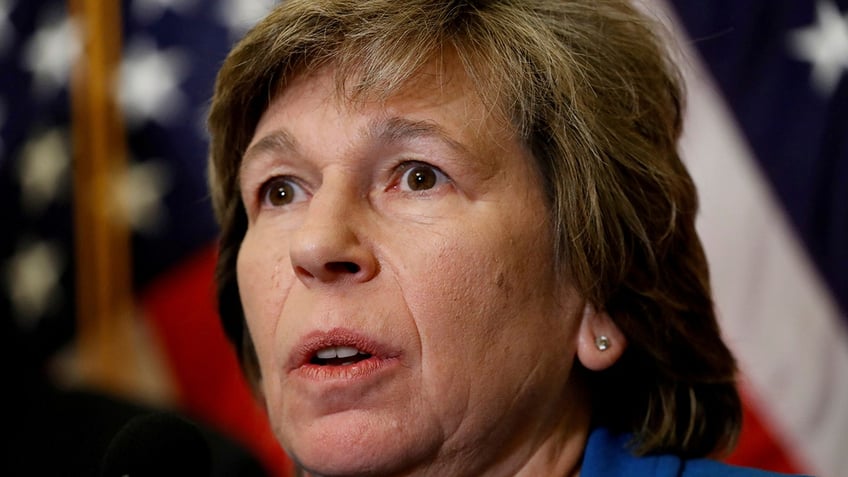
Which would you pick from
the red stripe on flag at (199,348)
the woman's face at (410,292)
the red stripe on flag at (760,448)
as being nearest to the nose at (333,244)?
the woman's face at (410,292)

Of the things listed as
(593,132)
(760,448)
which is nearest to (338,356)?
(593,132)

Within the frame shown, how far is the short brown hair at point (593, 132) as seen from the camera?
1.30 meters

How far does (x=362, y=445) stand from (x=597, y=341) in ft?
1.23

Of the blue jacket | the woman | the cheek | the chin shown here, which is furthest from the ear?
the cheek

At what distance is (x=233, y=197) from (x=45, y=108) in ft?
5.17

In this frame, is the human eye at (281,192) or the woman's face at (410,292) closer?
the woman's face at (410,292)

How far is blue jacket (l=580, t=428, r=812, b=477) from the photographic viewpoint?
54.6 inches

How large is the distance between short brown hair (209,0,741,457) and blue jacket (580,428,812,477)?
0.03 metres

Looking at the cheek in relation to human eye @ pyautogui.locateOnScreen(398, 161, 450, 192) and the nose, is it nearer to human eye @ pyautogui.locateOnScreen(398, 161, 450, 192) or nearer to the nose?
the nose

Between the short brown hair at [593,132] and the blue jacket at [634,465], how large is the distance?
0.03 metres

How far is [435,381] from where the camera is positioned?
1.22 meters

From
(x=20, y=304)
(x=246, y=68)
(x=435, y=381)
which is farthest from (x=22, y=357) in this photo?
(x=435, y=381)

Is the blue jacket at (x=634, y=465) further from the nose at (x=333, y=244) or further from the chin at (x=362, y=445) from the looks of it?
the nose at (x=333, y=244)

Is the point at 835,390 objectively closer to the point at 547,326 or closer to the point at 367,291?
the point at 547,326
